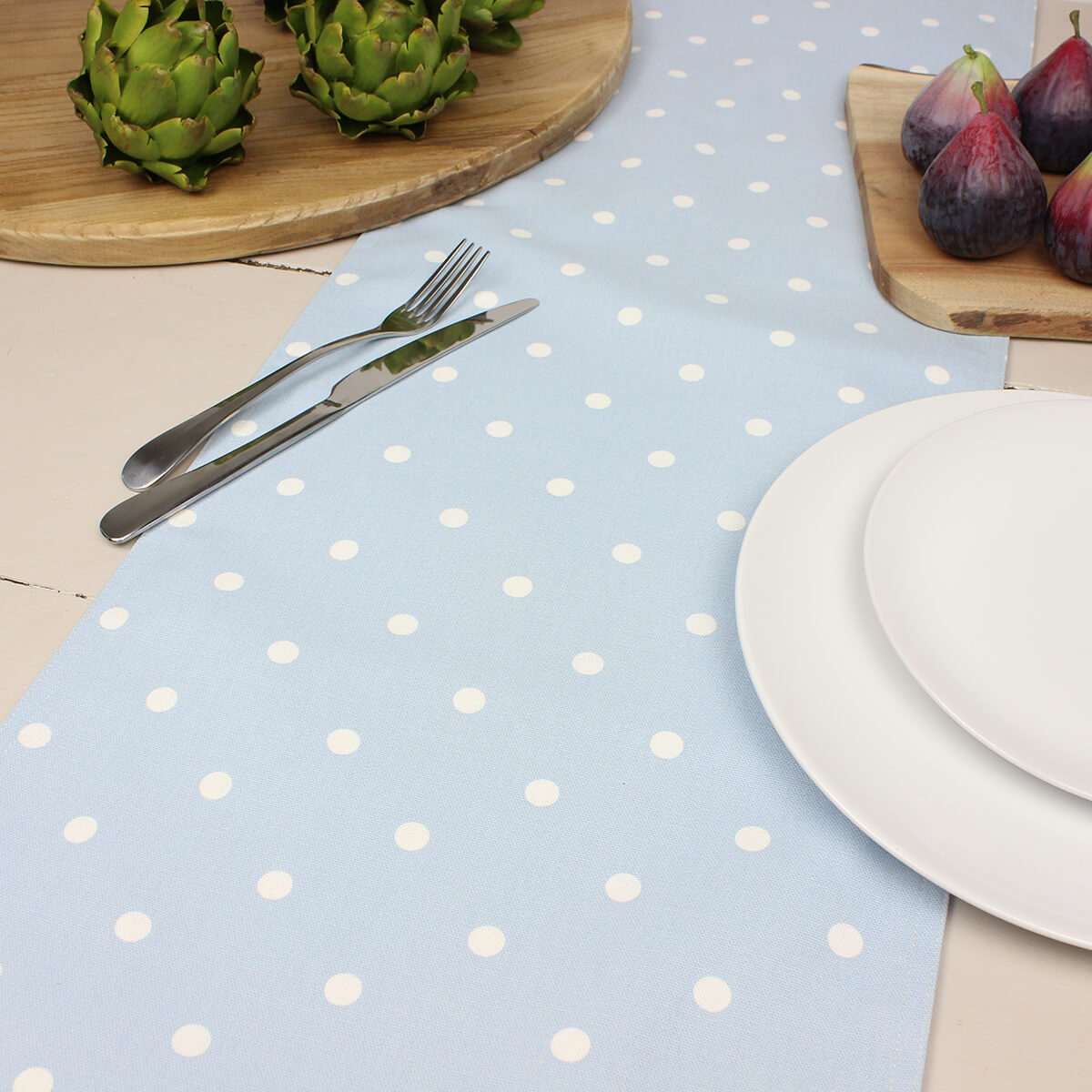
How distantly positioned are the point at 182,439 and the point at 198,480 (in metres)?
0.04

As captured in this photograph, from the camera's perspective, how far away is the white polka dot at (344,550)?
517 mm

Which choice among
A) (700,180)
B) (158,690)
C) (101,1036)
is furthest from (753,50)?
(101,1036)

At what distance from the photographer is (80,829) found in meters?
0.41

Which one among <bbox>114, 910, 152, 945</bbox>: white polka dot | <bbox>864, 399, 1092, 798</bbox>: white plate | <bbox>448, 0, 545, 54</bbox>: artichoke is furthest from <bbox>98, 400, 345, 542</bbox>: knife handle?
<bbox>448, 0, 545, 54</bbox>: artichoke

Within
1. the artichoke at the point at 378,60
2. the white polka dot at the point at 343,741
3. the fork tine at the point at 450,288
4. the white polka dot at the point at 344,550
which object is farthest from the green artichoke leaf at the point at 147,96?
the white polka dot at the point at 343,741

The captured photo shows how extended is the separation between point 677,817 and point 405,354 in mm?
349

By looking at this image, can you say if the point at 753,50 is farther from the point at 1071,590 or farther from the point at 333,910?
the point at 333,910

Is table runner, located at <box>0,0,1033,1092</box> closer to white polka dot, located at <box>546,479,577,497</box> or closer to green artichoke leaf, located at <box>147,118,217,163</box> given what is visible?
white polka dot, located at <box>546,479,577,497</box>

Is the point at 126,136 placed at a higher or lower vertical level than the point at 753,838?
higher

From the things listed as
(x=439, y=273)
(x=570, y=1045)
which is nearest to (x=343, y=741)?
(x=570, y=1045)

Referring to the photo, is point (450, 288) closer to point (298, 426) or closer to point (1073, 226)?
point (298, 426)

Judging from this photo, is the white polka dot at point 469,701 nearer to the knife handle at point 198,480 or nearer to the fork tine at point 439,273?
the knife handle at point 198,480

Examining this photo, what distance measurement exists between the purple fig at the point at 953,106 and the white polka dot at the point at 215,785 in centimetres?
63

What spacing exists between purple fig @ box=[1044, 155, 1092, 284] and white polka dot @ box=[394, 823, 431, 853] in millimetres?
550
